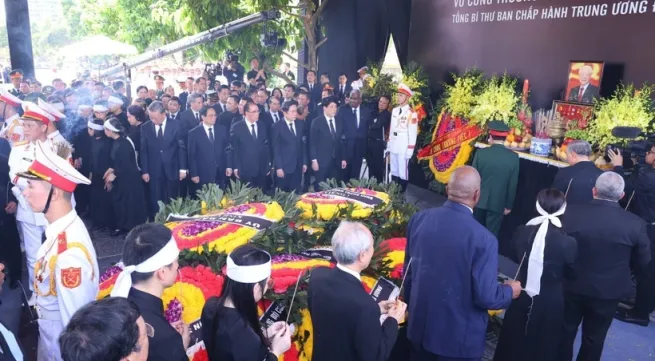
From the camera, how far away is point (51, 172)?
2.42 metres

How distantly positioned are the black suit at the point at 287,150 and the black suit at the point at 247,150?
0.63ft

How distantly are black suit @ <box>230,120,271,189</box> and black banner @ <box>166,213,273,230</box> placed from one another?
2.74 metres

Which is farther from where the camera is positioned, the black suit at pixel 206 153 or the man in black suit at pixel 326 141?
the man in black suit at pixel 326 141

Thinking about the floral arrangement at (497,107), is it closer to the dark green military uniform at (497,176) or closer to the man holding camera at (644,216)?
the dark green military uniform at (497,176)

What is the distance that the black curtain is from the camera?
33.9 feet

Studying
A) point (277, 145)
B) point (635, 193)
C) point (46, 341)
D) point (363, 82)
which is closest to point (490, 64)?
point (363, 82)

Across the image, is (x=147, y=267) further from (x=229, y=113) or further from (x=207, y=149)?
(x=229, y=113)

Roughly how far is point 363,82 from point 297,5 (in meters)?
2.74

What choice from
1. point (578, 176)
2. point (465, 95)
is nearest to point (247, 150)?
point (465, 95)

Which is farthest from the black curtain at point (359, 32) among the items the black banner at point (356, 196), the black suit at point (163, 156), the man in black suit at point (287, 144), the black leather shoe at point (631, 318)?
the black leather shoe at point (631, 318)

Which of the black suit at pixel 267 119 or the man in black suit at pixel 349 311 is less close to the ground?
the black suit at pixel 267 119

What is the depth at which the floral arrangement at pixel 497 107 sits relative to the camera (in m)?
6.55

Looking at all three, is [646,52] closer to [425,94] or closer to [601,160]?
[601,160]

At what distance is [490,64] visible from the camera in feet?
26.2
